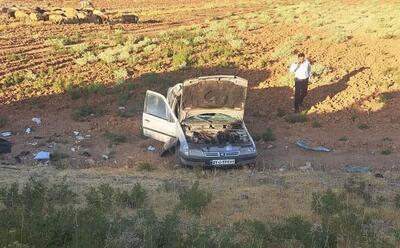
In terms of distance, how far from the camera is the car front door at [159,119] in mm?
16030

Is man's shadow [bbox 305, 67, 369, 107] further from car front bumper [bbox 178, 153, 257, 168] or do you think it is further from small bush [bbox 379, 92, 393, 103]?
car front bumper [bbox 178, 153, 257, 168]

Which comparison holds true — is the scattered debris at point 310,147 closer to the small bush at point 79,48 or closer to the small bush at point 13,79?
the small bush at point 13,79

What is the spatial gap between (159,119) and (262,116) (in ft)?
19.1

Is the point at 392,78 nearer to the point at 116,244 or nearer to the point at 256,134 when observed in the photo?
the point at 256,134

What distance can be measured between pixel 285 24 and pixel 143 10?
19.2 m

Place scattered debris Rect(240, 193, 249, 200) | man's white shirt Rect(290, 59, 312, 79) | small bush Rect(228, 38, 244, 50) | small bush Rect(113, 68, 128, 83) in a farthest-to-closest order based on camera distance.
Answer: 1. small bush Rect(228, 38, 244, 50)
2. small bush Rect(113, 68, 128, 83)
3. man's white shirt Rect(290, 59, 312, 79)
4. scattered debris Rect(240, 193, 249, 200)

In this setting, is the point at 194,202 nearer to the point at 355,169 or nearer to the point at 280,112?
Result: the point at 355,169

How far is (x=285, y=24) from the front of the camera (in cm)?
3547

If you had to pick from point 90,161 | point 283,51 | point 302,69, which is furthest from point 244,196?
point 283,51

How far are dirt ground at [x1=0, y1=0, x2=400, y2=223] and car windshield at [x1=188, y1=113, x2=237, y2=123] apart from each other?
4.56ft

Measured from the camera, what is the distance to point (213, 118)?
1620 centimetres

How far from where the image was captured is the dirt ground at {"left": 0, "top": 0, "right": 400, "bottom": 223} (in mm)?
14547

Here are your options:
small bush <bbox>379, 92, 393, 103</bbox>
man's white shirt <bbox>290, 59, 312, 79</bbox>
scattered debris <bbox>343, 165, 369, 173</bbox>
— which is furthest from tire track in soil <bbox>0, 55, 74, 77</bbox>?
scattered debris <bbox>343, 165, 369, 173</bbox>

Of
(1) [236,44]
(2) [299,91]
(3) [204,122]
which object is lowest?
(1) [236,44]
